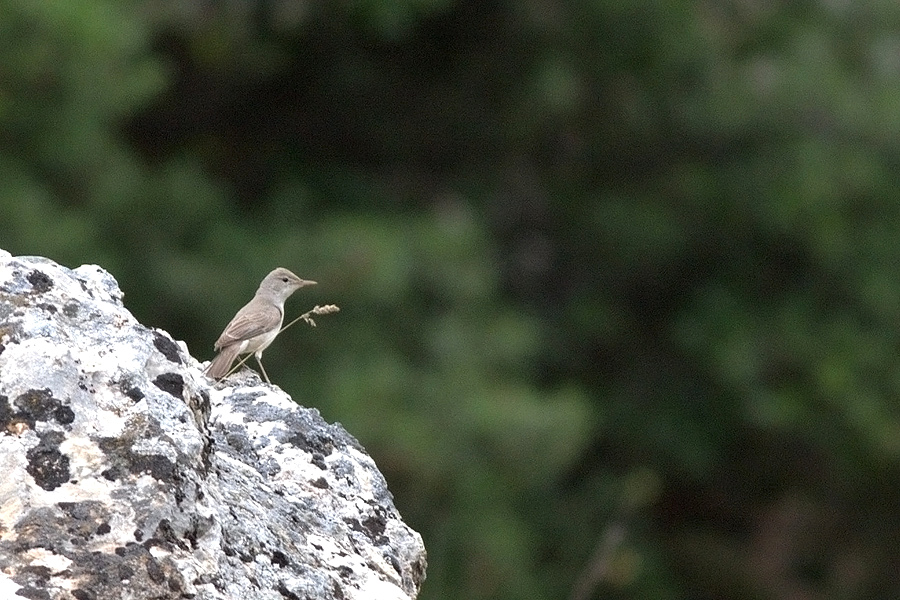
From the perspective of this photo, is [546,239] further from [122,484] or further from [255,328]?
[122,484]

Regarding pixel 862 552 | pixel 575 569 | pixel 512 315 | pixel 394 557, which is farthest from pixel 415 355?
pixel 394 557

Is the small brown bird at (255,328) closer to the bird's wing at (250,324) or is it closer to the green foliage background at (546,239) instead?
the bird's wing at (250,324)

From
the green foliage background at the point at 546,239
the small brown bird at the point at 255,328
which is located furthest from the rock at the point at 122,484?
the green foliage background at the point at 546,239

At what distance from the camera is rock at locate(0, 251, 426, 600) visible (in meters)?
2.24

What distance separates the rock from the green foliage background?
710 centimetres

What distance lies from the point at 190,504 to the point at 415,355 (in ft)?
30.8

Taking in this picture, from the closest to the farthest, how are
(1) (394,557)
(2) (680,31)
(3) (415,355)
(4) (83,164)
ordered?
1. (1) (394,557)
2. (4) (83,164)
3. (3) (415,355)
4. (2) (680,31)

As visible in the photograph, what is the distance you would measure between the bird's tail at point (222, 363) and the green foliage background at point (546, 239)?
4.98m

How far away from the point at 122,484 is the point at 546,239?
12.5 metres

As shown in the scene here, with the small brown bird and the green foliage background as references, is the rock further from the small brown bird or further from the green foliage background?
the green foliage background

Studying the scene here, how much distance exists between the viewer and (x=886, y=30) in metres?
14.8

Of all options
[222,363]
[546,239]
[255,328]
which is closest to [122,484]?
[222,363]

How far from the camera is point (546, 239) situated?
14.7 metres

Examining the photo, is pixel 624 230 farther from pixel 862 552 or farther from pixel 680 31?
pixel 862 552
